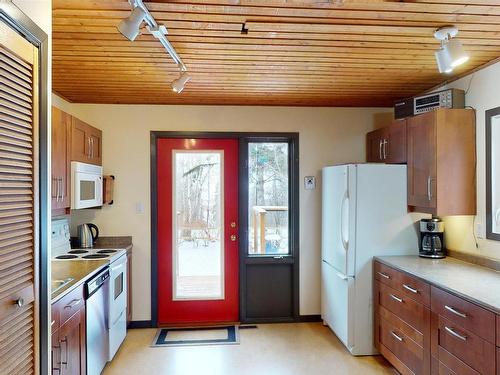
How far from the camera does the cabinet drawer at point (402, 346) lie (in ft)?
8.21

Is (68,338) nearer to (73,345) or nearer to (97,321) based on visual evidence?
(73,345)

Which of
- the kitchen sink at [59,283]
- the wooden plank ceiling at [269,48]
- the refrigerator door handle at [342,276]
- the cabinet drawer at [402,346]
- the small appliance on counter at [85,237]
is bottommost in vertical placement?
the cabinet drawer at [402,346]

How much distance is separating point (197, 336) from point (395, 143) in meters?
2.71

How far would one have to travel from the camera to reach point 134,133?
3.84 m

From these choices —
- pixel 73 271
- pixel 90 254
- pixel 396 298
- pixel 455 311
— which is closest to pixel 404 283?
pixel 396 298

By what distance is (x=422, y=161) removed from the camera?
9.72ft

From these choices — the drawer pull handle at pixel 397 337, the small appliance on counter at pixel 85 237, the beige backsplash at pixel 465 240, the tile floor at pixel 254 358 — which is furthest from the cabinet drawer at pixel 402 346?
the small appliance on counter at pixel 85 237

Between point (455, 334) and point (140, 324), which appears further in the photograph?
point (140, 324)

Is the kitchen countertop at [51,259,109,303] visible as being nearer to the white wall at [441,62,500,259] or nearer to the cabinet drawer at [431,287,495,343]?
the cabinet drawer at [431,287,495,343]

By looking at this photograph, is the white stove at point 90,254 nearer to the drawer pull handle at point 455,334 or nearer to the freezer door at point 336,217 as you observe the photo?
the freezer door at point 336,217

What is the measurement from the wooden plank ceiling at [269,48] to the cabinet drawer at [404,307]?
1740mm

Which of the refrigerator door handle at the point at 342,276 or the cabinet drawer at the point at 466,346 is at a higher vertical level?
the refrigerator door handle at the point at 342,276

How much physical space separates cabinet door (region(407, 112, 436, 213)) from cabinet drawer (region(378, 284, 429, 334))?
0.73 meters

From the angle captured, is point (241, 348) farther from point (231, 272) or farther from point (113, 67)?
point (113, 67)
